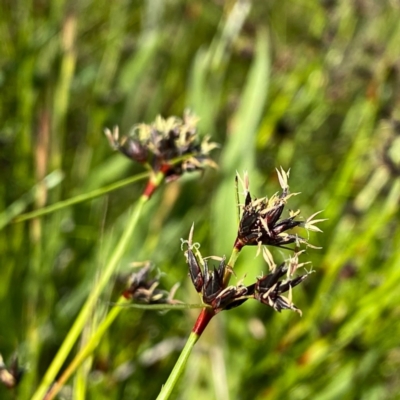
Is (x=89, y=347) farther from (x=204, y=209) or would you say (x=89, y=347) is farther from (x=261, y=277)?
(x=204, y=209)

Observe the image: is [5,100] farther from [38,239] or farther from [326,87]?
[326,87]

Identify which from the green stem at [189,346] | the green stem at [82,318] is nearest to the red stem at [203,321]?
the green stem at [189,346]

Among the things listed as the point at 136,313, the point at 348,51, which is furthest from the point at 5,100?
the point at 348,51

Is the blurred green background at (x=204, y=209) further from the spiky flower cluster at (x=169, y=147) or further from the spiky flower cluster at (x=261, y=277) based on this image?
the spiky flower cluster at (x=261, y=277)

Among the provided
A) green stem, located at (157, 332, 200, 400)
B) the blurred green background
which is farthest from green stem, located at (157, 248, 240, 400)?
the blurred green background

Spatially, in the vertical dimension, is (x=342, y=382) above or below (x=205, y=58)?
below

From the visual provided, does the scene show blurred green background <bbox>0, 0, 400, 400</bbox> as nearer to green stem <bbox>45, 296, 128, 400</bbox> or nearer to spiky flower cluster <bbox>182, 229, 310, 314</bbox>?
green stem <bbox>45, 296, 128, 400</bbox>
